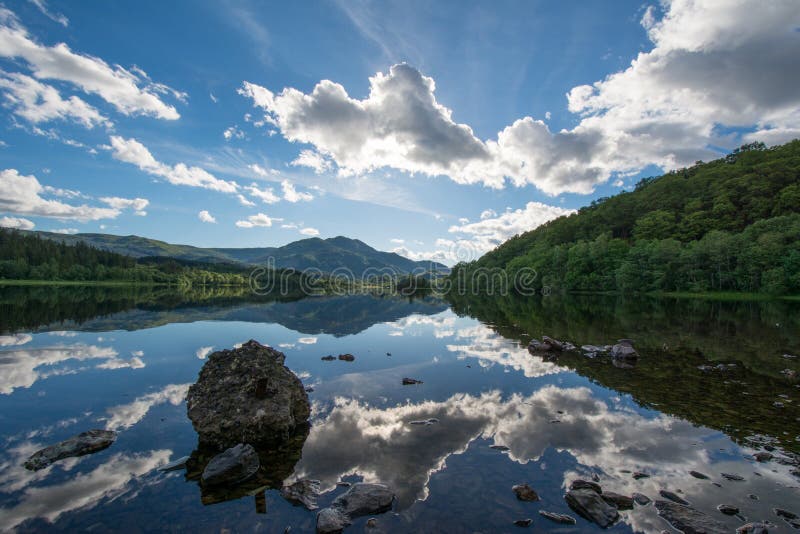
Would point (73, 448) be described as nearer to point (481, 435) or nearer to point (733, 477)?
point (481, 435)

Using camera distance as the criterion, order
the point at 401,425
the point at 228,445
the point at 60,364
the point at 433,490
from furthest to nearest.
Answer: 1. the point at 60,364
2. the point at 401,425
3. the point at 228,445
4. the point at 433,490

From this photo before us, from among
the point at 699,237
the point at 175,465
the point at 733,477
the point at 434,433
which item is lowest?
the point at 175,465

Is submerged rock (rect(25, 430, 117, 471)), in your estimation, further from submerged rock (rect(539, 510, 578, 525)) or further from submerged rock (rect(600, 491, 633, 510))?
submerged rock (rect(600, 491, 633, 510))

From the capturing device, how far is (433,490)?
31.2 ft

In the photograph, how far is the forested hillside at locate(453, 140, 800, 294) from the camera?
8875 cm

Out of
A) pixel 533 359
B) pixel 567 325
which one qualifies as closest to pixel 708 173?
pixel 567 325

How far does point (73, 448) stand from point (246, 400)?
5.35 meters

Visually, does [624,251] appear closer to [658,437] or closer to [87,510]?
[658,437]

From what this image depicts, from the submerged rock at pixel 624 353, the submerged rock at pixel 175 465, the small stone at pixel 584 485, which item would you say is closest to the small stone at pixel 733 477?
the small stone at pixel 584 485

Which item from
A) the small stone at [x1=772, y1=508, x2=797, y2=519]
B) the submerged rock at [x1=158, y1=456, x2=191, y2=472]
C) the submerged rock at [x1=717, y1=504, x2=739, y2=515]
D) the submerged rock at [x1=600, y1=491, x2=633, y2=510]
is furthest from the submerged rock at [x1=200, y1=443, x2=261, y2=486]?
the small stone at [x1=772, y1=508, x2=797, y2=519]

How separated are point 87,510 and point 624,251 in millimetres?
156427

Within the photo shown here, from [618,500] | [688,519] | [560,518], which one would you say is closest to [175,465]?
[560,518]

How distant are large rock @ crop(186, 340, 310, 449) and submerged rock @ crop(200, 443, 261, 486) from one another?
72.4 inches

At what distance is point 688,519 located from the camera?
26.2ft
